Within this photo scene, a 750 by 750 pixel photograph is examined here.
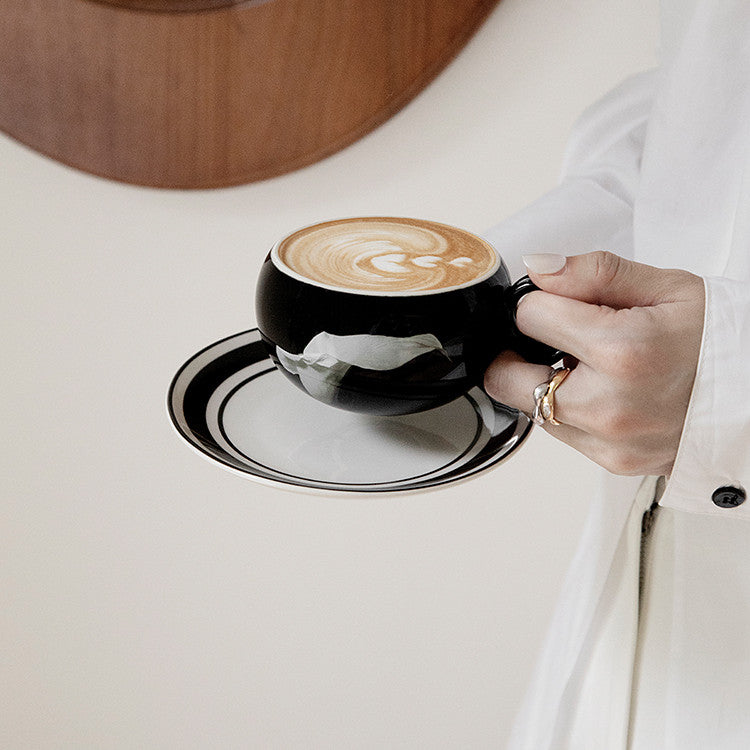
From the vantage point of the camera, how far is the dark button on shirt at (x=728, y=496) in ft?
1.27

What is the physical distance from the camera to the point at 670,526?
0.50 m

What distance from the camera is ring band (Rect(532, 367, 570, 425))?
14.9 inches

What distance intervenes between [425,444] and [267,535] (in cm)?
63

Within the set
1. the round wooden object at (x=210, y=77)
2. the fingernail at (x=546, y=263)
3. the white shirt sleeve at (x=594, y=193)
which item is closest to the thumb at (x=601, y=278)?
the fingernail at (x=546, y=263)

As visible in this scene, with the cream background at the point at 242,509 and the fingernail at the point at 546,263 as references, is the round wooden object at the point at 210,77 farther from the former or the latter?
the fingernail at the point at 546,263

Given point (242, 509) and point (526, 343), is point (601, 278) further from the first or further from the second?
point (242, 509)

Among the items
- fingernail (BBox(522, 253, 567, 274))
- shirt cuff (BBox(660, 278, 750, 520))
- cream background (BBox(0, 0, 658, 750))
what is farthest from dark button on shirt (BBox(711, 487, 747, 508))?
cream background (BBox(0, 0, 658, 750))

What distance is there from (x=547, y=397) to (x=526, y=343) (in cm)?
4

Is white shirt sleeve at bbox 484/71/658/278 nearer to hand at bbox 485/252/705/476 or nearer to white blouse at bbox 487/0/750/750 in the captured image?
white blouse at bbox 487/0/750/750

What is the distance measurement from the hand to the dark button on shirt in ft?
0.08

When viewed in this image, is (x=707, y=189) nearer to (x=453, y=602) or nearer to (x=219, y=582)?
(x=453, y=602)

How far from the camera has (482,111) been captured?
0.79 m

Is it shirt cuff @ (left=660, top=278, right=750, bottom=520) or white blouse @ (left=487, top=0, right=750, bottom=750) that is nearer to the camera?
shirt cuff @ (left=660, top=278, right=750, bottom=520)

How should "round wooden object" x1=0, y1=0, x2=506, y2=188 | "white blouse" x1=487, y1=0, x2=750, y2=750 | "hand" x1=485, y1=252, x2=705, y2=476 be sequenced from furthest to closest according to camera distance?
"round wooden object" x1=0, y1=0, x2=506, y2=188, "white blouse" x1=487, y1=0, x2=750, y2=750, "hand" x1=485, y1=252, x2=705, y2=476
